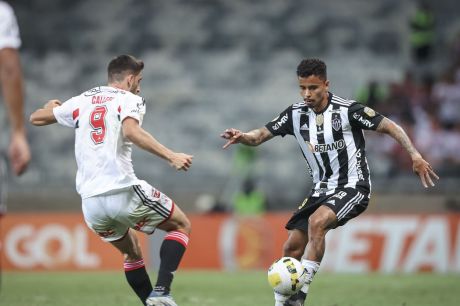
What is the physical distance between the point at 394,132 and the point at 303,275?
149 centimetres

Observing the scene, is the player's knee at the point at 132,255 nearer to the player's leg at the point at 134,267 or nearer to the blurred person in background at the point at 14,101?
the player's leg at the point at 134,267

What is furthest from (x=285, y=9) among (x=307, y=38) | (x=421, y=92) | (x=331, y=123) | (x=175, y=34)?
(x=331, y=123)

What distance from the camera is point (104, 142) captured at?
291 inches

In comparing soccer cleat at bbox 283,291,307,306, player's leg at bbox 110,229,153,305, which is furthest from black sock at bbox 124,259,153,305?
soccer cleat at bbox 283,291,307,306

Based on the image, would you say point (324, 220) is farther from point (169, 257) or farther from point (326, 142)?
point (169, 257)

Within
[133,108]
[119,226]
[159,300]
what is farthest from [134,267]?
[133,108]

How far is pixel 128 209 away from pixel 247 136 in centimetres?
149

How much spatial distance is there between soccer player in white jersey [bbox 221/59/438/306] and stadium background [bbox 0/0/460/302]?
766 cm

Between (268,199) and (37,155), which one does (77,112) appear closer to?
(268,199)

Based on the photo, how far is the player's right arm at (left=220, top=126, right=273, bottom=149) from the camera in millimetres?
8219

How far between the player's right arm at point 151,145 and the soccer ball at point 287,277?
124cm

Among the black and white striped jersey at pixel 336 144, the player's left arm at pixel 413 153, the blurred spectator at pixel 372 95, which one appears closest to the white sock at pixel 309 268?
the black and white striped jersey at pixel 336 144

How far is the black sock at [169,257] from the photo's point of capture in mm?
7250

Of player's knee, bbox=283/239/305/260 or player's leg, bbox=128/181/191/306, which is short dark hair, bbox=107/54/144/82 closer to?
player's leg, bbox=128/181/191/306
